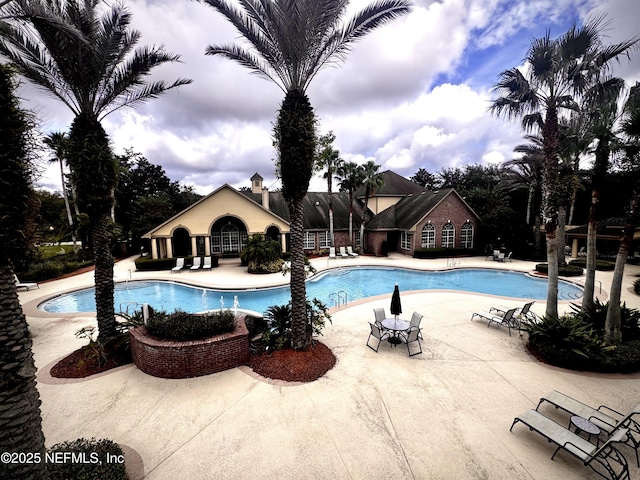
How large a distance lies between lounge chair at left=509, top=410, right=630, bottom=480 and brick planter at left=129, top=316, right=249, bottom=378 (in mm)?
6538

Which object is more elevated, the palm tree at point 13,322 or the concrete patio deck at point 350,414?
the palm tree at point 13,322

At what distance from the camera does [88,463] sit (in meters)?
4.14

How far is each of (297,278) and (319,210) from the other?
24.5m

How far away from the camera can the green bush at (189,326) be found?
23.9 feet

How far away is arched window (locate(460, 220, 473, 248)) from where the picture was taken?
93.8 feet

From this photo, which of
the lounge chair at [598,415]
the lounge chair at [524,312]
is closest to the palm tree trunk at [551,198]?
the lounge chair at [524,312]

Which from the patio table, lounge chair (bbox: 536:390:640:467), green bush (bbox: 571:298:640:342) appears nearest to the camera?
lounge chair (bbox: 536:390:640:467)

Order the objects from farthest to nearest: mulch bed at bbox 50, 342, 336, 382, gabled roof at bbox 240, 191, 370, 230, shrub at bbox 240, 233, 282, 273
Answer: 1. gabled roof at bbox 240, 191, 370, 230
2. shrub at bbox 240, 233, 282, 273
3. mulch bed at bbox 50, 342, 336, 382

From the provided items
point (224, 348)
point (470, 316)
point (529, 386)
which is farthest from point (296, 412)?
point (470, 316)

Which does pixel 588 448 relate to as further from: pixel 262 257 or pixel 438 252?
pixel 438 252

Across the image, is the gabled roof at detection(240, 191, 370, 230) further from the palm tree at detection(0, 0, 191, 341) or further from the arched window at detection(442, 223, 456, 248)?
the palm tree at detection(0, 0, 191, 341)

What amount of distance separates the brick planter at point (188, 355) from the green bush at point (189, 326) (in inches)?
6.4

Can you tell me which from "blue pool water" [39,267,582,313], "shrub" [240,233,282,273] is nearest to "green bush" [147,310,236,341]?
"blue pool water" [39,267,582,313]

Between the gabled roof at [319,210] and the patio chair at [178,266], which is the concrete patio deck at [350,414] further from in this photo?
the gabled roof at [319,210]
